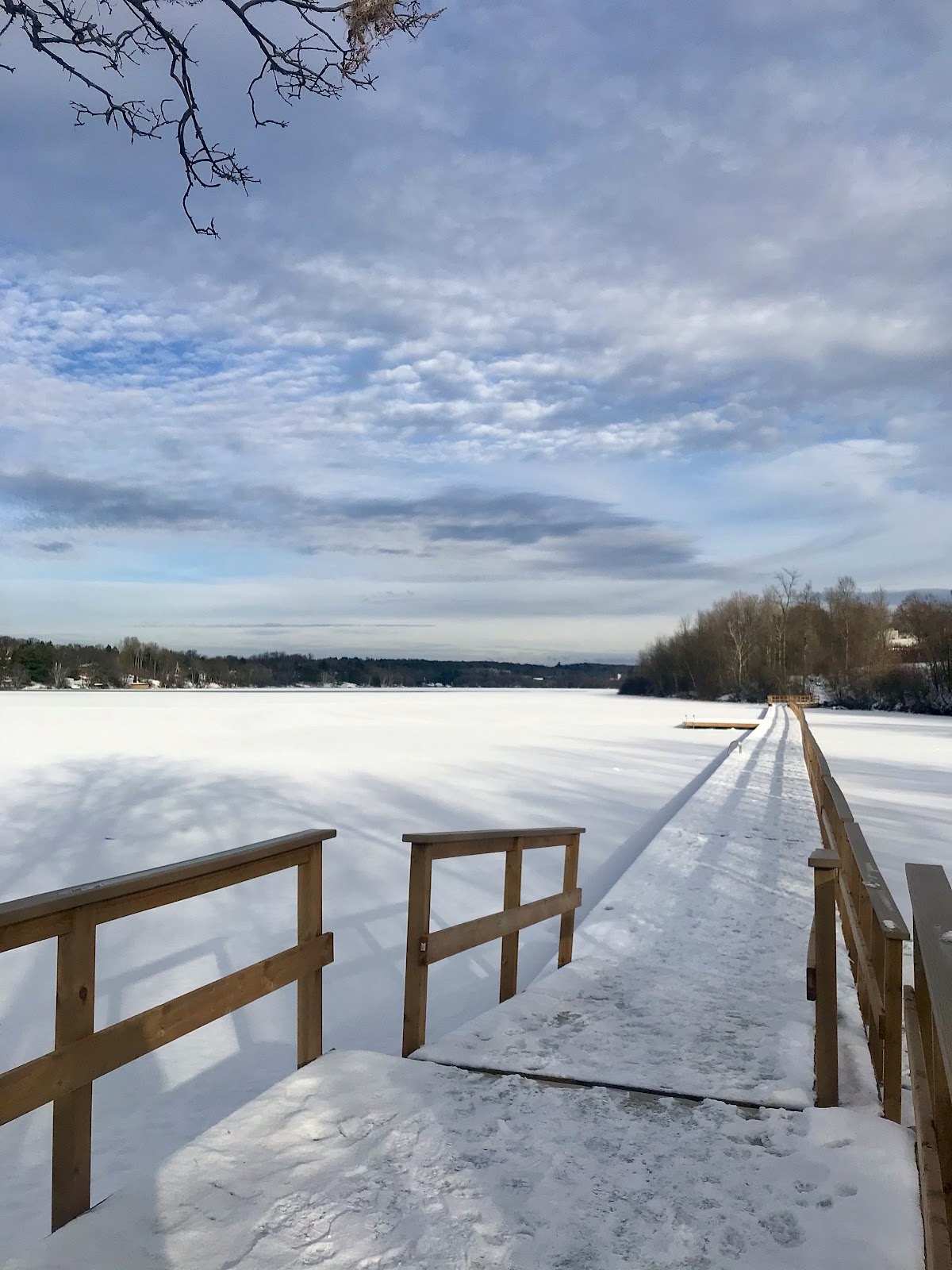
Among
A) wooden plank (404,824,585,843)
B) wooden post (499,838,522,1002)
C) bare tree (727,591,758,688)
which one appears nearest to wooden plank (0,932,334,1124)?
wooden plank (404,824,585,843)

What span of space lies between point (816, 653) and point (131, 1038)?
92.5 metres

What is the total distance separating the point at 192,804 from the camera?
42.5 feet

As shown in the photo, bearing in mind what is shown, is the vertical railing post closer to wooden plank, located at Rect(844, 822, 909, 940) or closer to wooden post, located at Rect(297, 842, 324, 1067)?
wooden plank, located at Rect(844, 822, 909, 940)

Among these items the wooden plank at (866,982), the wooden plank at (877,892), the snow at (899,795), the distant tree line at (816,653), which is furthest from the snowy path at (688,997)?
the distant tree line at (816,653)

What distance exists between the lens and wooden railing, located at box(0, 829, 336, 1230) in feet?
7.46

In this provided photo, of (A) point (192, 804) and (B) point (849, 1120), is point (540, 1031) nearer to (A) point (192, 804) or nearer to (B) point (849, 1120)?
(B) point (849, 1120)

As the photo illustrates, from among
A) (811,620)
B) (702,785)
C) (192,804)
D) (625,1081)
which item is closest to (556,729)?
(702,785)

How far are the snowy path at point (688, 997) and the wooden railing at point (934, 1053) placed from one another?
1210 millimetres

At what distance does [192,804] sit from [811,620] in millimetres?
86365

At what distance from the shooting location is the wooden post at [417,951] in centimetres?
394

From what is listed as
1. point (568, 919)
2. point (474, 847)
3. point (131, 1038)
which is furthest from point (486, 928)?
point (131, 1038)

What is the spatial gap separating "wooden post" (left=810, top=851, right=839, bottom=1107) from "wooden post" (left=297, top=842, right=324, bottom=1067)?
188cm

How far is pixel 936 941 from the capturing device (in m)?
2.03

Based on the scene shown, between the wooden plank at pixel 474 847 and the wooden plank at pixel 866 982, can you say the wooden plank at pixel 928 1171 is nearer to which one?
the wooden plank at pixel 866 982
